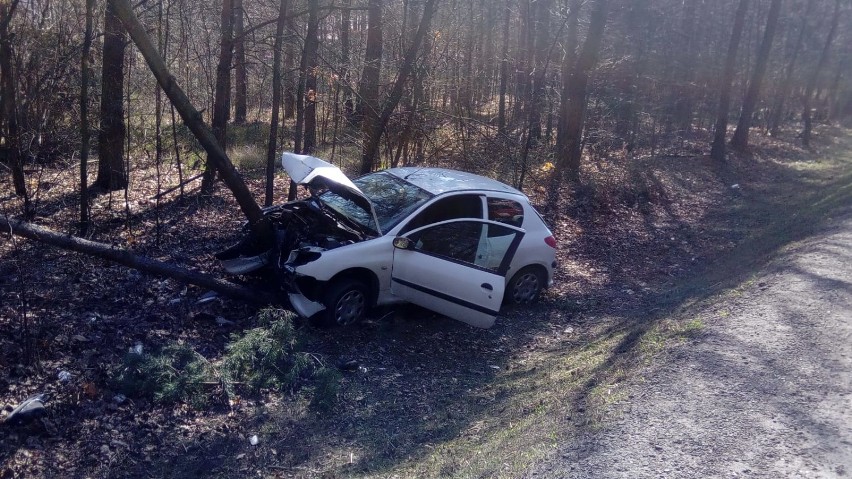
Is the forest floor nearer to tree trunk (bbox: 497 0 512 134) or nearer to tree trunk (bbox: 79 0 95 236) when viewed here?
tree trunk (bbox: 79 0 95 236)

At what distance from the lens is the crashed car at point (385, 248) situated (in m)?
7.87

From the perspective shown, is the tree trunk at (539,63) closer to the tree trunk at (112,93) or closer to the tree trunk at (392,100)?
the tree trunk at (392,100)

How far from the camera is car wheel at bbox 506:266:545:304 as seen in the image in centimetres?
965


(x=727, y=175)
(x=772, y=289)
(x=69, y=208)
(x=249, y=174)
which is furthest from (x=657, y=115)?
(x=69, y=208)

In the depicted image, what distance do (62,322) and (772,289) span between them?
8060 mm

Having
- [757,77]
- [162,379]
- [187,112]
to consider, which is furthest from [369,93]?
[757,77]

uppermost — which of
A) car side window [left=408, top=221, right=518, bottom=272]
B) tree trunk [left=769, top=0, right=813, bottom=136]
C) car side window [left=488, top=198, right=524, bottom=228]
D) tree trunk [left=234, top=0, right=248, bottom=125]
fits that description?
tree trunk [left=769, top=0, right=813, bottom=136]

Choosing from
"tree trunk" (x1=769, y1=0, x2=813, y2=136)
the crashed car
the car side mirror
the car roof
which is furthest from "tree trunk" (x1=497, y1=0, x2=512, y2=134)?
"tree trunk" (x1=769, y1=0, x2=813, y2=136)

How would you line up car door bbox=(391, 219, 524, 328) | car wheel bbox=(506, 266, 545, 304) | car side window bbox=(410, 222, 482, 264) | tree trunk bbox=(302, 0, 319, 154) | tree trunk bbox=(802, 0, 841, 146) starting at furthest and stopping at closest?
tree trunk bbox=(802, 0, 841, 146) → tree trunk bbox=(302, 0, 319, 154) → car wheel bbox=(506, 266, 545, 304) → car side window bbox=(410, 222, 482, 264) → car door bbox=(391, 219, 524, 328)

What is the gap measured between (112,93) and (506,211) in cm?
603

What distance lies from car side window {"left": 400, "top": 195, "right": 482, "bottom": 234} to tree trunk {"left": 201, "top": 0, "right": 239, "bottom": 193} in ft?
14.8

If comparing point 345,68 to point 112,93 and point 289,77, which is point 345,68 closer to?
point 289,77

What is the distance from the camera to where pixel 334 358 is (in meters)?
7.46

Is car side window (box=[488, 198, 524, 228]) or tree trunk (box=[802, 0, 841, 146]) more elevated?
tree trunk (box=[802, 0, 841, 146])
